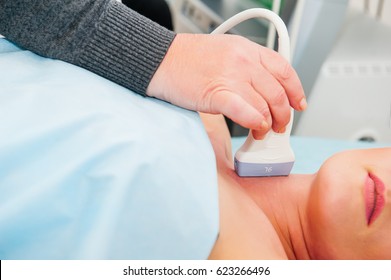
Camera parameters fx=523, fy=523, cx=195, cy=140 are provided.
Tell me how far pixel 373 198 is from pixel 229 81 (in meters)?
0.36

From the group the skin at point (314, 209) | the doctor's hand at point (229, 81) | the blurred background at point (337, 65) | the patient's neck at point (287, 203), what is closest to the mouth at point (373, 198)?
the skin at point (314, 209)

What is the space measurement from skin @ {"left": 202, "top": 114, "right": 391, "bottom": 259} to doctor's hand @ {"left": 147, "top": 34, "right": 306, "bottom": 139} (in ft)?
0.47

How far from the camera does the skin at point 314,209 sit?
0.87 metres

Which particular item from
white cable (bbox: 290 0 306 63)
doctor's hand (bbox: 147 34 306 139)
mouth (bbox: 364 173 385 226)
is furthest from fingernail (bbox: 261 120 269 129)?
white cable (bbox: 290 0 306 63)

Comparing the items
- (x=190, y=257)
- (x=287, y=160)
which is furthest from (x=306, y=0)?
(x=190, y=257)

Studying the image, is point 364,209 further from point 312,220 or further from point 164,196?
point 164,196

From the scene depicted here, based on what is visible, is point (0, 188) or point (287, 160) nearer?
point (0, 188)

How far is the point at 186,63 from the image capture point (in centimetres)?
79

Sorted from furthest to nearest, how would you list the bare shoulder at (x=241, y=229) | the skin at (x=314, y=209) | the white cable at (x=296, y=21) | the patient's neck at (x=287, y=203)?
1. the white cable at (x=296, y=21)
2. the patient's neck at (x=287, y=203)
3. the skin at (x=314, y=209)
4. the bare shoulder at (x=241, y=229)

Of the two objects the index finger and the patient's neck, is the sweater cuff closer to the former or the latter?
the index finger

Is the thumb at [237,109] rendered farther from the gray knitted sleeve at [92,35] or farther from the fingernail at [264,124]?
the gray knitted sleeve at [92,35]

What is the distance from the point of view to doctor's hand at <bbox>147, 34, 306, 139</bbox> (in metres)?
0.77

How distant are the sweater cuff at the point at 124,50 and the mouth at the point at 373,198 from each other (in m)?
0.44
